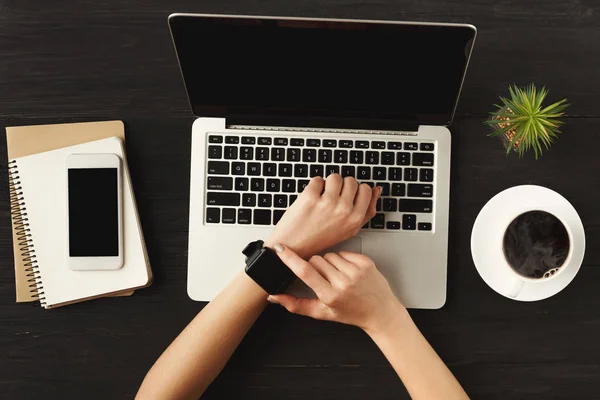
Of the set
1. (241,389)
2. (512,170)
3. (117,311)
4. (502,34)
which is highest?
(502,34)

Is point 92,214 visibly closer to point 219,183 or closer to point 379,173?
point 219,183

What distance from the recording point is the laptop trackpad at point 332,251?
0.80 metres

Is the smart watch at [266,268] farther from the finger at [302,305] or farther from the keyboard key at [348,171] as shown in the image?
the keyboard key at [348,171]

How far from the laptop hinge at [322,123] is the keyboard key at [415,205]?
0.37 ft

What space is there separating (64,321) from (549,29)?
0.94 meters

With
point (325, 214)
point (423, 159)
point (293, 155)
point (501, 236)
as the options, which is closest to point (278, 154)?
point (293, 155)

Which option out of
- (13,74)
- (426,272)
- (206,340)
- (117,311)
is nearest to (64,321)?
(117,311)

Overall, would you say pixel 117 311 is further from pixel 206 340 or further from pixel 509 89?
pixel 509 89

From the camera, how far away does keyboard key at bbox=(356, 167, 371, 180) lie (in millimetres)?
815

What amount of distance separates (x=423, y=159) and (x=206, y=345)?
443 millimetres

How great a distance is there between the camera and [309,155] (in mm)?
814

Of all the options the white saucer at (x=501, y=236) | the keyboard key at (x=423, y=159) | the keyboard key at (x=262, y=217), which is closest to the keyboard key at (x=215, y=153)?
the keyboard key at (x=262, y=217)

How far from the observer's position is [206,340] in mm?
768

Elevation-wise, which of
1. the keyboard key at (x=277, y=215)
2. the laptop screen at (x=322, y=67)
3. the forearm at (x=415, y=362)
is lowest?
the forearm at (x=415, y=362)
